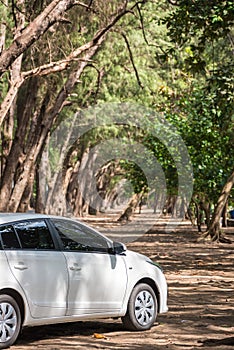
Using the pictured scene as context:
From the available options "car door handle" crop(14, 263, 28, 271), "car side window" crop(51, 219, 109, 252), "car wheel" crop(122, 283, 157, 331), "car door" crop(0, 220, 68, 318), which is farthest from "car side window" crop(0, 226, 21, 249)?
"car wheel" crop(122, 283, 157, 331)

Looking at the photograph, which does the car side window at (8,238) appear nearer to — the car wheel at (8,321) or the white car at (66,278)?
the white car at (66,278)

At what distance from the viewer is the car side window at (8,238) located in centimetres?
971

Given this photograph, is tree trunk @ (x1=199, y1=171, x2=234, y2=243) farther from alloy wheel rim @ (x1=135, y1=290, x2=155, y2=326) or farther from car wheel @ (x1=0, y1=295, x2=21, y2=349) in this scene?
car wheel @ (x1=0, y1=295, x2=21, y2=349)

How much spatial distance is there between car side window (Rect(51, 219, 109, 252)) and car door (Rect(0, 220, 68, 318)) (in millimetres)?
232

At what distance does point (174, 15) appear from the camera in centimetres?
1800

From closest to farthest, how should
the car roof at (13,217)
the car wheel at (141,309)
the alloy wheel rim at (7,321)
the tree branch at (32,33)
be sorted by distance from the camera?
the alloy wheel rim at (7,321)
the car roof at (13,217)
the car wheel at (141,309)
the tree branch at (32,33)

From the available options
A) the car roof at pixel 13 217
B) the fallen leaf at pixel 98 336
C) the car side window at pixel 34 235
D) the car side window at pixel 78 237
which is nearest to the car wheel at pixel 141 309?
the fallen leaf at pixel 98 336

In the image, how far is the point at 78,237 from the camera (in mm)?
10711

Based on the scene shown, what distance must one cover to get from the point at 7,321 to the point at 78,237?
1.62 metres

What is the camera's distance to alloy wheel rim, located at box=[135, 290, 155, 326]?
1120 cm

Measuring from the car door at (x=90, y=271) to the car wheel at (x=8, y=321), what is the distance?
2.74ft

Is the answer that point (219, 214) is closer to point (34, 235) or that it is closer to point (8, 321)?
point (34, 235)

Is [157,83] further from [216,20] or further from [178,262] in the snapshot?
[216,20]

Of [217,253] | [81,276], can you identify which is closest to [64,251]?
[81,276]
